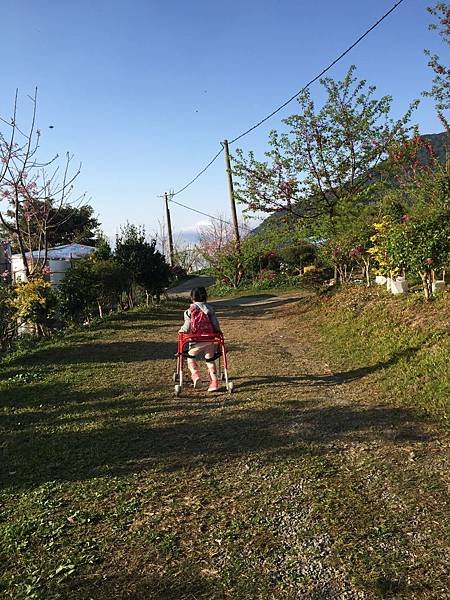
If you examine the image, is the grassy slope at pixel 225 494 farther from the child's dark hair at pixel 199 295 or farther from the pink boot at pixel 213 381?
the child's dark hair at pixel 199 295

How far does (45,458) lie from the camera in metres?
3.99

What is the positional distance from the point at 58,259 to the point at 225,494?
15476 millimetres

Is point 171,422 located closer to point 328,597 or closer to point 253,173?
point 328,597

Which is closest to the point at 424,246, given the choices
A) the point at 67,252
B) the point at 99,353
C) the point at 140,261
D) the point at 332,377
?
the point at 332,377

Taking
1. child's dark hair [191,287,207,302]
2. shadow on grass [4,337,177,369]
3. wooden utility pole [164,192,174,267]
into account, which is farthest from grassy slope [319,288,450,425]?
wooden utility pole [164,192,174,267]

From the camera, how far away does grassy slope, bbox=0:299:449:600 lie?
231cm

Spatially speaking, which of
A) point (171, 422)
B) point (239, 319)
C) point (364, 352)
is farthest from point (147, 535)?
point (239, 319)

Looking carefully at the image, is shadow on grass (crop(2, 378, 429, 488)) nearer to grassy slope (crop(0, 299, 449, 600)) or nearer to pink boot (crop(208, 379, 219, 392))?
grassy slope (crop(0, 299, 449, 600))

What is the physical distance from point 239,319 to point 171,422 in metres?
7.97

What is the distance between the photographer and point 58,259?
17.3 m

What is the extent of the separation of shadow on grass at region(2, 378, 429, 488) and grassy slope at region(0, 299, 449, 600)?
0.06 feet

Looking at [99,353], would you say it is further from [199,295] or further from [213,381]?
[213,381]

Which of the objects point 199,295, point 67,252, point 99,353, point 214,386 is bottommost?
point 214,386

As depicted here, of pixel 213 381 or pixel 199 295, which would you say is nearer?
pixel 213 381
